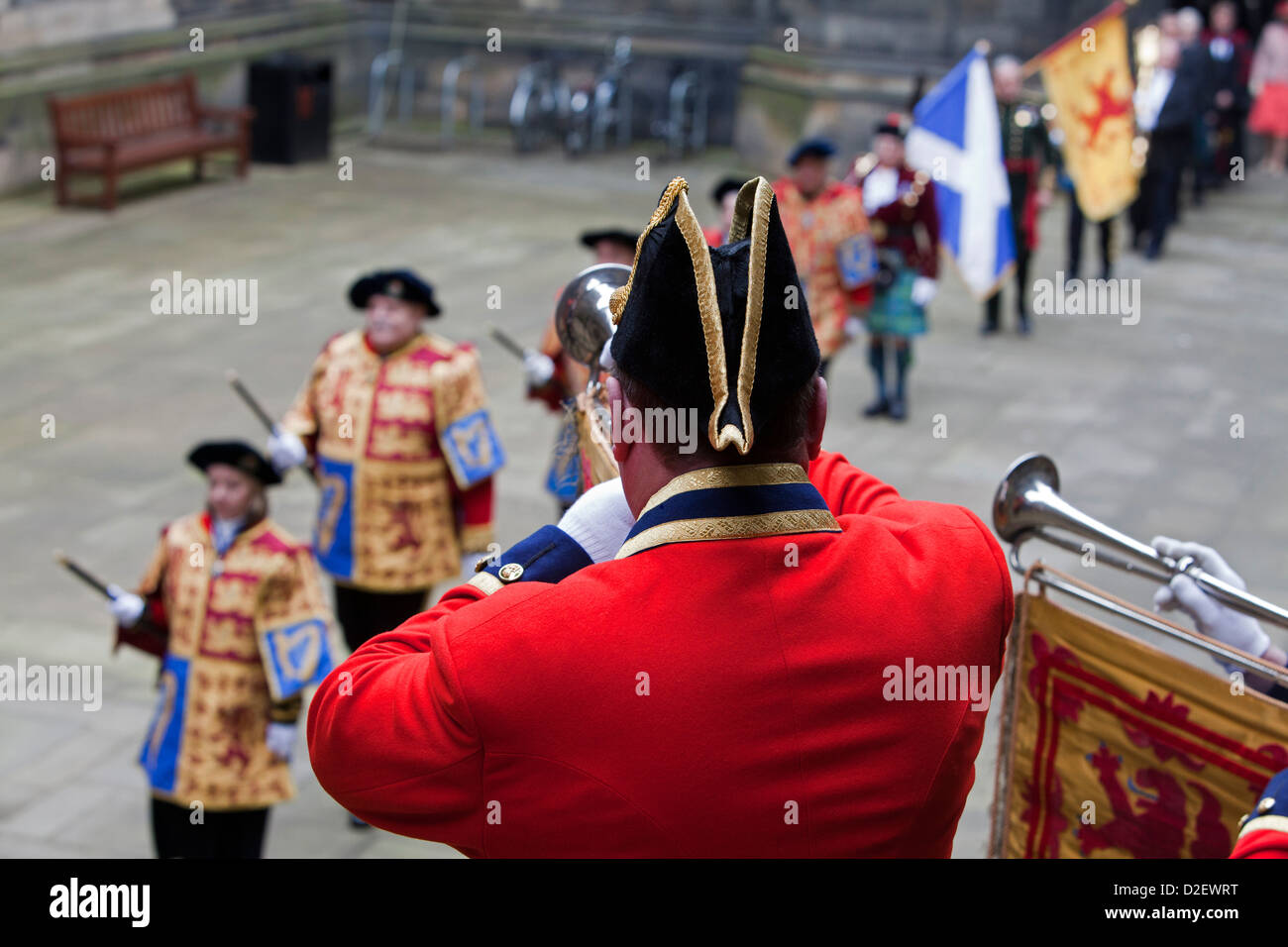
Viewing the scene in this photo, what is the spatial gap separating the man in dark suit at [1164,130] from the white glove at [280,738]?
11657 mm

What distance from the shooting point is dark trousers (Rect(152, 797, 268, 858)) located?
5051 millimetres

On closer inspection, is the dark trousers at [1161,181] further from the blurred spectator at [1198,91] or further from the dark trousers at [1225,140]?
the dark trousers at [1225,140]

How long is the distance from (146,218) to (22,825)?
9.77 m

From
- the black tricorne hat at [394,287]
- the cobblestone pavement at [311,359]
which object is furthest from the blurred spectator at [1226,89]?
the black tricorne hat at [394,287]

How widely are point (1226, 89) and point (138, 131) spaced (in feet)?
38.2

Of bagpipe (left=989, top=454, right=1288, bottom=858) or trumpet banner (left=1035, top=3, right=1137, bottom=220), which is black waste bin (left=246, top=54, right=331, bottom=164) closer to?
trumpet banner (left=1035, top=3, right=1137, bottom=220)

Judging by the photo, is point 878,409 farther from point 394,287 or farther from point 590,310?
point 590,310

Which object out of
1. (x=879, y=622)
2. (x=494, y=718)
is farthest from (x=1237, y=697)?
(x=494, y=718)

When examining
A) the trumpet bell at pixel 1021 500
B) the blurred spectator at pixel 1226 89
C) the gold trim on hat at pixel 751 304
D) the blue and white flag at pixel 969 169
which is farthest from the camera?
the blurred spectator at pixel 1226 89

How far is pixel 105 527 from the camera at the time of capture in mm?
7836

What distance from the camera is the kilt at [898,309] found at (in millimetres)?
9859

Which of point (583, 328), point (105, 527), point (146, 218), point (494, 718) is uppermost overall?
point (146, 218)

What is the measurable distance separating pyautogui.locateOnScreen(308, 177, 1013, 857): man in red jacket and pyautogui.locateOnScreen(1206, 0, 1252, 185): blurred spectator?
16.3m
